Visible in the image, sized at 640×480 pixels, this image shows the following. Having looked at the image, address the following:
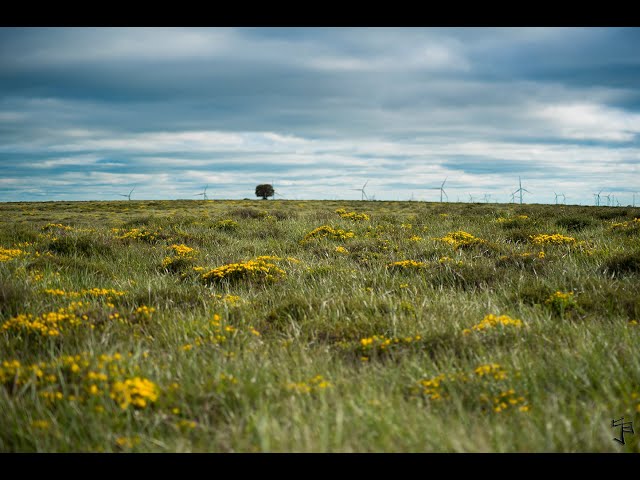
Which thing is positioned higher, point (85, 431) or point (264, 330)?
point (264, 330)

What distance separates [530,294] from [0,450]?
6.32 meters

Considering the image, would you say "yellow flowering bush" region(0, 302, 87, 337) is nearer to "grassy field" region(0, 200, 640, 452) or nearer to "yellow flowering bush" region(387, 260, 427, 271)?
"grassy field" region(0, 200, 640, 452)

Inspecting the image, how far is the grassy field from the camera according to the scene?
9.55 feet

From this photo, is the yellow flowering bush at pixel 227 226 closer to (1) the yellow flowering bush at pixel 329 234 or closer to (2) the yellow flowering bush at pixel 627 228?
(1) the yellow flowering bush at pixel 329 234

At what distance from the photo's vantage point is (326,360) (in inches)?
162

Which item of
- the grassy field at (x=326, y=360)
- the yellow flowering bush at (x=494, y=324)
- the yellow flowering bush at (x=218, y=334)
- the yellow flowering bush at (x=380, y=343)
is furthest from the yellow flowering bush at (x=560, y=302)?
the yellow flowering bush at (x=218, y=334)

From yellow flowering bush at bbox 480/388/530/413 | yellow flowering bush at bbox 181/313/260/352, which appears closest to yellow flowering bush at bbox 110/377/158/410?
yellow flowering bush at bbox 181/313/260/352

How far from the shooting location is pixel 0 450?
2844mm

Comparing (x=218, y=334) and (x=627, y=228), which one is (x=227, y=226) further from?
(x=627, y=228)

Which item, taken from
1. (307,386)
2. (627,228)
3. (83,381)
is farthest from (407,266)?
(627,228)

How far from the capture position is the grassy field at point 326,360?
2.91 metres
